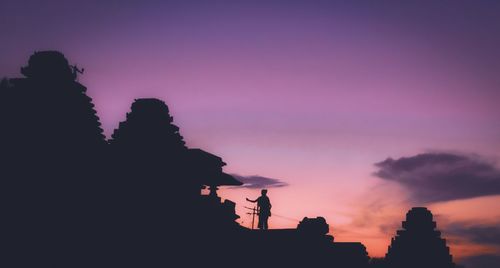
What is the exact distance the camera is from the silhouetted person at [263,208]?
83.5 feet

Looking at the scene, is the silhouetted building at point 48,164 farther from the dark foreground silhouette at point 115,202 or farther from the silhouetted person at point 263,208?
the silhouetted person at point 263,208

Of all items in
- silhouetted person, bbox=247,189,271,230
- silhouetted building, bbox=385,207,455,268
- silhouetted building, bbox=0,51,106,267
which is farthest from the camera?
silhouetted person, bbox=247,189,271,230

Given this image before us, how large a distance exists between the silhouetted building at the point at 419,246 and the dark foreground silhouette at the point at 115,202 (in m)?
0.04

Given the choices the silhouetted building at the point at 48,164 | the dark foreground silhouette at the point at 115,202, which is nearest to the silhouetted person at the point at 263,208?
the dark foreground silhouette at the point at 115,202

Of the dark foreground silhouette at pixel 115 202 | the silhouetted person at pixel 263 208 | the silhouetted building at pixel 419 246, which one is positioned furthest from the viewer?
the silhouetted person at pixel 263 208

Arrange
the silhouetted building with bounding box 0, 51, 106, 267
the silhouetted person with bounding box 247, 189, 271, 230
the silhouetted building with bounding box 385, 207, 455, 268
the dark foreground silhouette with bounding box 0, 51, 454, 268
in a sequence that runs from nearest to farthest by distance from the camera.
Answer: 1. the silhouetted building with bounding box 0, 51, 106, 267
2. the dark foreground silhouette with bounding box 0, 51, 454, 268
3. the silhouetted building with bounding box 385, 207, 455, 268
4. the silhouetted person with bounding box 247, 189, 271, 230

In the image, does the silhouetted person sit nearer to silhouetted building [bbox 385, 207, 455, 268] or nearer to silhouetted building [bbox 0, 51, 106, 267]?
silhouetted building [bbox 385, 207, 455, 268]

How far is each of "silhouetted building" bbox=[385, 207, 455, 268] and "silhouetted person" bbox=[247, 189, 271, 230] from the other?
687cm

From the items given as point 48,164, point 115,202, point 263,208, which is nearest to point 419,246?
point 263,208

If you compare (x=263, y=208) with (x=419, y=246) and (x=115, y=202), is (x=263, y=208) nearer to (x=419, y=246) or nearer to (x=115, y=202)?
(x=419, y=246)

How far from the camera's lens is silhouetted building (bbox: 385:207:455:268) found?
20.0m

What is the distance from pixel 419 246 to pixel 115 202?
1167 cm

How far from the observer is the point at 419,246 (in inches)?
789

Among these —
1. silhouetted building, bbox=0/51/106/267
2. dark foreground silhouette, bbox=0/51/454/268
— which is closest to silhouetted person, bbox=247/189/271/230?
dark foreground silhouette, bbox=0/51/454/268
